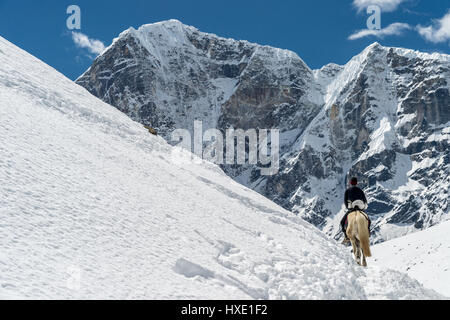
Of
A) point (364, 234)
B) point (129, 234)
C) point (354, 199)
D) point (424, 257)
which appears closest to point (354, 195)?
point (354, 199)

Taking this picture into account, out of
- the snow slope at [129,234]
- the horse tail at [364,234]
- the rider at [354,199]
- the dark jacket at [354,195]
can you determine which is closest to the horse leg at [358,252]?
the horse tail at [364,234]

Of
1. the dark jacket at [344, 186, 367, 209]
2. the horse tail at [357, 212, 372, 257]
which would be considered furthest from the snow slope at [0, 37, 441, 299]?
the dark jacket at [344, 186, 367, 209]

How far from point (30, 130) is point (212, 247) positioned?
6665 mm

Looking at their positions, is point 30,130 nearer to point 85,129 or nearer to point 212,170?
point 85,129

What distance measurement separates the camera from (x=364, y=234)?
14938mm

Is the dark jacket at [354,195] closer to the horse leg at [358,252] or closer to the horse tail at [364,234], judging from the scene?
the horse tail at [364,234]

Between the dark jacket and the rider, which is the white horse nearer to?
the rider

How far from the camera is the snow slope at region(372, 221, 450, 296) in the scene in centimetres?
4008

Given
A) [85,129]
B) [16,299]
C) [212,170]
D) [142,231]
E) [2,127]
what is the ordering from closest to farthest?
[16,299]
[142,231]
[2,127]
[85,129]
[212,170]

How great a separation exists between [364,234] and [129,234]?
7.79 meters

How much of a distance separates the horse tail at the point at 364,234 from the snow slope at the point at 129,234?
0.92m

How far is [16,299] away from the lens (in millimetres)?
6820

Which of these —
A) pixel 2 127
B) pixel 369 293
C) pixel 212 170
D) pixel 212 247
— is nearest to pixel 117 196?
pixel 212 247

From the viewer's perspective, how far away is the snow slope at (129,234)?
8078 millimetres
